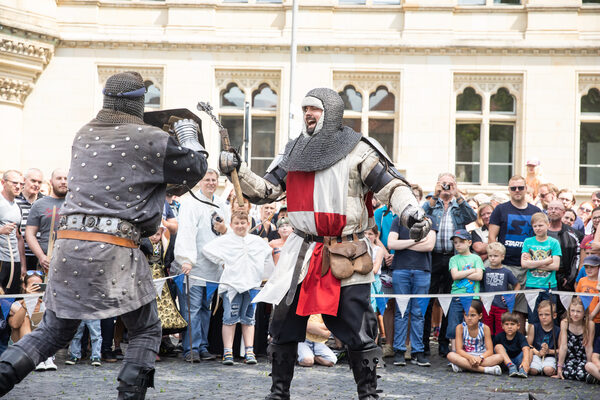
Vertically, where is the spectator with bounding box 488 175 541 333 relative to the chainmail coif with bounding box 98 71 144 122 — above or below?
below

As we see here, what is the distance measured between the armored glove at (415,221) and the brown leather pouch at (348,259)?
14.8 inches

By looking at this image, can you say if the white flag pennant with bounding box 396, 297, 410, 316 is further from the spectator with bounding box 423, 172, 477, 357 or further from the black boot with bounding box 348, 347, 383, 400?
the black boot with bounding box 348, 347, 383, 400

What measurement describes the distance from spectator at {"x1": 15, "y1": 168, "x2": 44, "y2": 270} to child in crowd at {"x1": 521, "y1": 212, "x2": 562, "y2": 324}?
17.2ft

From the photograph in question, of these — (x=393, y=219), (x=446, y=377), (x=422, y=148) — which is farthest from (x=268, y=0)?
A: (x=446, y=377)

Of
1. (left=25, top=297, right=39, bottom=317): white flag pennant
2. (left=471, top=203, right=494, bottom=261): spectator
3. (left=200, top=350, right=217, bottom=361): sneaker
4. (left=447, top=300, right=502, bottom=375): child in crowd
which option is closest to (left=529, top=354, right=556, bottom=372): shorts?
(left=447, top=300, right=502, bottom=375): child in crowd

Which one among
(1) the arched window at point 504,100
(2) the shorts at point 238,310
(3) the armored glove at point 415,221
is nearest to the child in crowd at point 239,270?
(2) the shorts at point 238,310

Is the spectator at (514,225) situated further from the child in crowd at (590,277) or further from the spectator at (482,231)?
the child in crowd at (590,277)

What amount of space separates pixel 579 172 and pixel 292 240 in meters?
14.9

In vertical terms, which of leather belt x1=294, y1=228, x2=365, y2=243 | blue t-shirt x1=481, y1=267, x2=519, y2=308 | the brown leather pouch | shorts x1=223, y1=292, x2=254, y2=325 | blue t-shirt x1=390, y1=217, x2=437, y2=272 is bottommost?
shorts x1=223, y1=292, x2=254, y2=325

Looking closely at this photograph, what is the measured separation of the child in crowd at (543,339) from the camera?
8.32 metres

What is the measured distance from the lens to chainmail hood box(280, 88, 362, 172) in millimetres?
5355

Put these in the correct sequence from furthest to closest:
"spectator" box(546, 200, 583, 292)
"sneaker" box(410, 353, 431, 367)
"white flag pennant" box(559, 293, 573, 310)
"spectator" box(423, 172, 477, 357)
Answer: "spectator" box(423, 172, 477, 357) → "spectator" box(546, 200, 583, 292) → "sneaker" box(410, 353, 431, 367) → "white flag pennant" box(559, 293, 573, 310)

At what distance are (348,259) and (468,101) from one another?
574 inches

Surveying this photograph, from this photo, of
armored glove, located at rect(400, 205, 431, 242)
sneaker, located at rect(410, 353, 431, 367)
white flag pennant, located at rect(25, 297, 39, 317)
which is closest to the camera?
armored glove, located at rect(400, 205, 431, 242)
